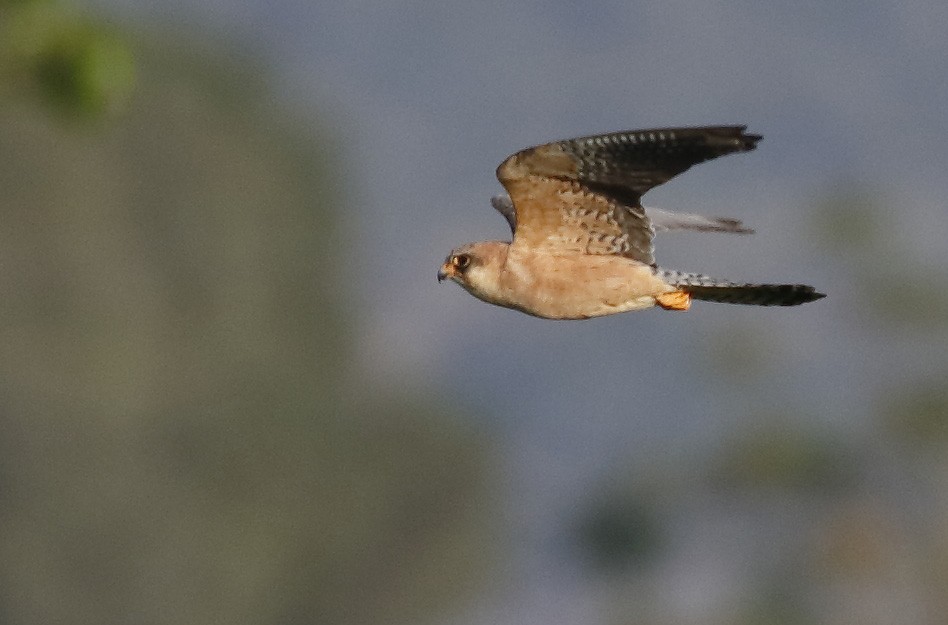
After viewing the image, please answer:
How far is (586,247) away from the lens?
9492 millimetres

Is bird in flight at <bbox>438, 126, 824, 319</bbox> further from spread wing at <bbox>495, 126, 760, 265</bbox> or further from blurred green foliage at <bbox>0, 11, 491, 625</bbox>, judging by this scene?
blurred green foliage at <bbox>0, 11, 491, 625</bbox>

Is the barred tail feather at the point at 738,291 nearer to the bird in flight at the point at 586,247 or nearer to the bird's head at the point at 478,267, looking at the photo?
the bird in flight at the point at 586,247

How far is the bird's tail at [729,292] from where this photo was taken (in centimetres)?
909

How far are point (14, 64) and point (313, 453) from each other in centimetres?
5196

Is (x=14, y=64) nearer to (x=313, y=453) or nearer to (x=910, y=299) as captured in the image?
(x=910, y=299)

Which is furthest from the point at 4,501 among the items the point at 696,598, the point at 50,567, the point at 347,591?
the point at 696,598

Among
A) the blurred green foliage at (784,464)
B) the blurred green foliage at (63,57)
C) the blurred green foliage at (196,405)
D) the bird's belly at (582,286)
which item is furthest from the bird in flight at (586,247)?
the blurred green foliage at (196,405)

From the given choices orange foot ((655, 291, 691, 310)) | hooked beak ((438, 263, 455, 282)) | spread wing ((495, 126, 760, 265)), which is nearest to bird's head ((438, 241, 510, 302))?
hooked beak ((438, 263, 455, 282))

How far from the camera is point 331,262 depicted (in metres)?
70.0

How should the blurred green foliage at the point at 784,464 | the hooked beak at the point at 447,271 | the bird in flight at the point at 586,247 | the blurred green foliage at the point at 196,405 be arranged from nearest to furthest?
the bird in flight at the point at 586,247
the hooked beak at the point at 447,271
the blurred green foliage at the point at 784,464
the blurred green foliage at the point at 196,405

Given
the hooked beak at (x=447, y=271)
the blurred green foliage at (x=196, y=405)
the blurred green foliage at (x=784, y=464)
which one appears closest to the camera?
the hooked beak at (x=447, y=271)

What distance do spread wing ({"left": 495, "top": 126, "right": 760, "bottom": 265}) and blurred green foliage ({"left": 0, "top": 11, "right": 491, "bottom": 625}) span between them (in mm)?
38499

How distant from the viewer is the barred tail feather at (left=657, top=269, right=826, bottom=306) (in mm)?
9078

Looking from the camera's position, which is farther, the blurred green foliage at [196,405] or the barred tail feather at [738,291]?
the blurred green foliage at [196,405]
